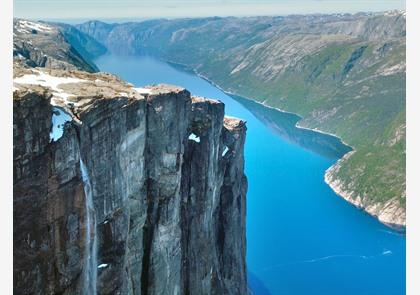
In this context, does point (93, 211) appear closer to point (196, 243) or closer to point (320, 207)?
point (196, 243)

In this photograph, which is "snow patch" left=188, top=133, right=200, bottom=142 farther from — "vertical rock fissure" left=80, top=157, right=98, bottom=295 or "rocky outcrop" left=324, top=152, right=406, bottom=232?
"rocky outcrop" left=324, top=152, right=406, bottom=232

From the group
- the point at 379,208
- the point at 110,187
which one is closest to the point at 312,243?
the point at 379,208

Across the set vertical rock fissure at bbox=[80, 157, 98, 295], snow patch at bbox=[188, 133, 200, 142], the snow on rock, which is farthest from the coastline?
the snow on rock

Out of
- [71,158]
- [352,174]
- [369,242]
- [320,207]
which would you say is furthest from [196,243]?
[352,174]

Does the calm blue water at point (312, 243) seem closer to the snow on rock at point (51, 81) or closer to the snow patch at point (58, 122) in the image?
the snow on rock at point (51, 81)

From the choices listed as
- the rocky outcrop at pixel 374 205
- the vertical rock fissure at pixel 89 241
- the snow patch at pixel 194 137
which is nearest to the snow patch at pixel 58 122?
the vertical rock fissure at pixel 89 241

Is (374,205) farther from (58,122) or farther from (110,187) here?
(58,122)

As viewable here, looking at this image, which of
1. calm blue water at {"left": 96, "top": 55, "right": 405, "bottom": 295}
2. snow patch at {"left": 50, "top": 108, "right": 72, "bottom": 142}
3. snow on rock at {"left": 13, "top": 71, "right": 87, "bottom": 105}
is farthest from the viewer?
calm blue water at {"left": 96, "top": 55, "right": 405, "bottom": 295}
